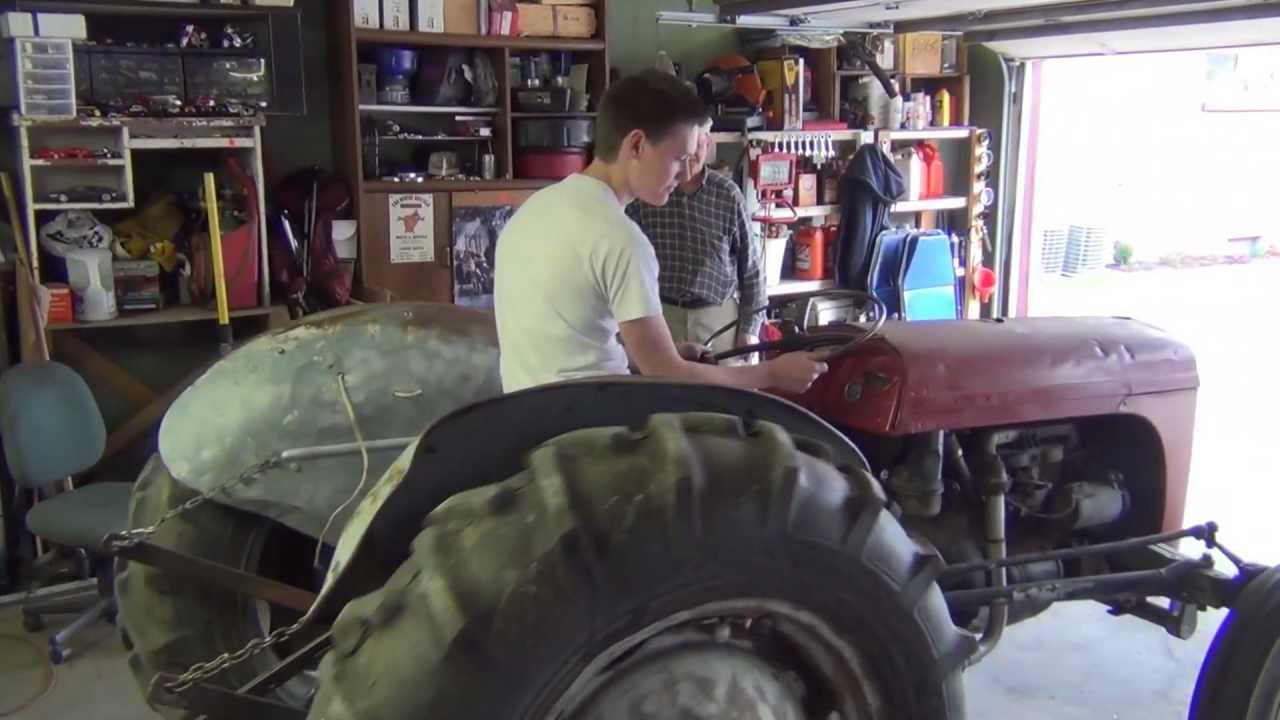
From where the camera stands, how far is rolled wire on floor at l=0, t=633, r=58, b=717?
10.3 feet

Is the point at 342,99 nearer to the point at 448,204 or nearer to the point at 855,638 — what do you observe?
the point at 448,204

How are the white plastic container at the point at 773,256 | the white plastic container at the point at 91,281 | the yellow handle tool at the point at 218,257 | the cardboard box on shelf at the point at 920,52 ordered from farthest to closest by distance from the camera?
the cardboard box on shelf at the point at 920,52
the white plastic container at the point at 773,256
the yellow handle tool at the point at 218,257
the white plastic container at the point at 91,281

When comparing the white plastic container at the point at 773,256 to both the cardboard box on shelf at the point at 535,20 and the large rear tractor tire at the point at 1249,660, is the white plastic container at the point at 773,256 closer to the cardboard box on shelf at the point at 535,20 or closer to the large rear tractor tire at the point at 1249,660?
the cardboard box on shelf at the point at 535,20

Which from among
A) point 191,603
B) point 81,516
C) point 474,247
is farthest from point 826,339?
point 474,247

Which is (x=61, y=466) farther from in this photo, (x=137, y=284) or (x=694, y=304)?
(x=694, y=304)

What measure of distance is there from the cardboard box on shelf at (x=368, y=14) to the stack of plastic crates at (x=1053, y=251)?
6.31 meters

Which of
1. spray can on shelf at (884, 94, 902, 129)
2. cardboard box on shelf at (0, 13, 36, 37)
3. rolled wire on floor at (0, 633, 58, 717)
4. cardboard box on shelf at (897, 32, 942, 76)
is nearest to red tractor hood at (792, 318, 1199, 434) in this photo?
rolled wire on floor at (0, 633, 58, 717)

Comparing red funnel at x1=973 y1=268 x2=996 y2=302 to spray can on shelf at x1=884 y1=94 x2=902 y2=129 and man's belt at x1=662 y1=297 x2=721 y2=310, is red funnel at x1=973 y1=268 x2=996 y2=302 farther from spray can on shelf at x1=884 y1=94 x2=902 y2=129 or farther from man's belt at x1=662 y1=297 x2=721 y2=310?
man's belt at x1=662 y1=297 x2=721 y2=310

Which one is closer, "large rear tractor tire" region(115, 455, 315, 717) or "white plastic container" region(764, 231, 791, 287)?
"large rear tractor tire" region(115, 455, 315, 717)

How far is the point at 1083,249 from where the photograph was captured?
927 cm

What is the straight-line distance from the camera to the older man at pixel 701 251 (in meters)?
4.29

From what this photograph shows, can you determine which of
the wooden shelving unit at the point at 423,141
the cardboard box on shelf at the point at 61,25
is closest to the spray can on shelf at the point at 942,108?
the wooden shelving unit at the point at 423,141

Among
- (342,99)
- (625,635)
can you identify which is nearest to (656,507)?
(625,635)

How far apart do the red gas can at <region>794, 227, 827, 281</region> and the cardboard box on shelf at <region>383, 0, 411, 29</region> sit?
245cm
